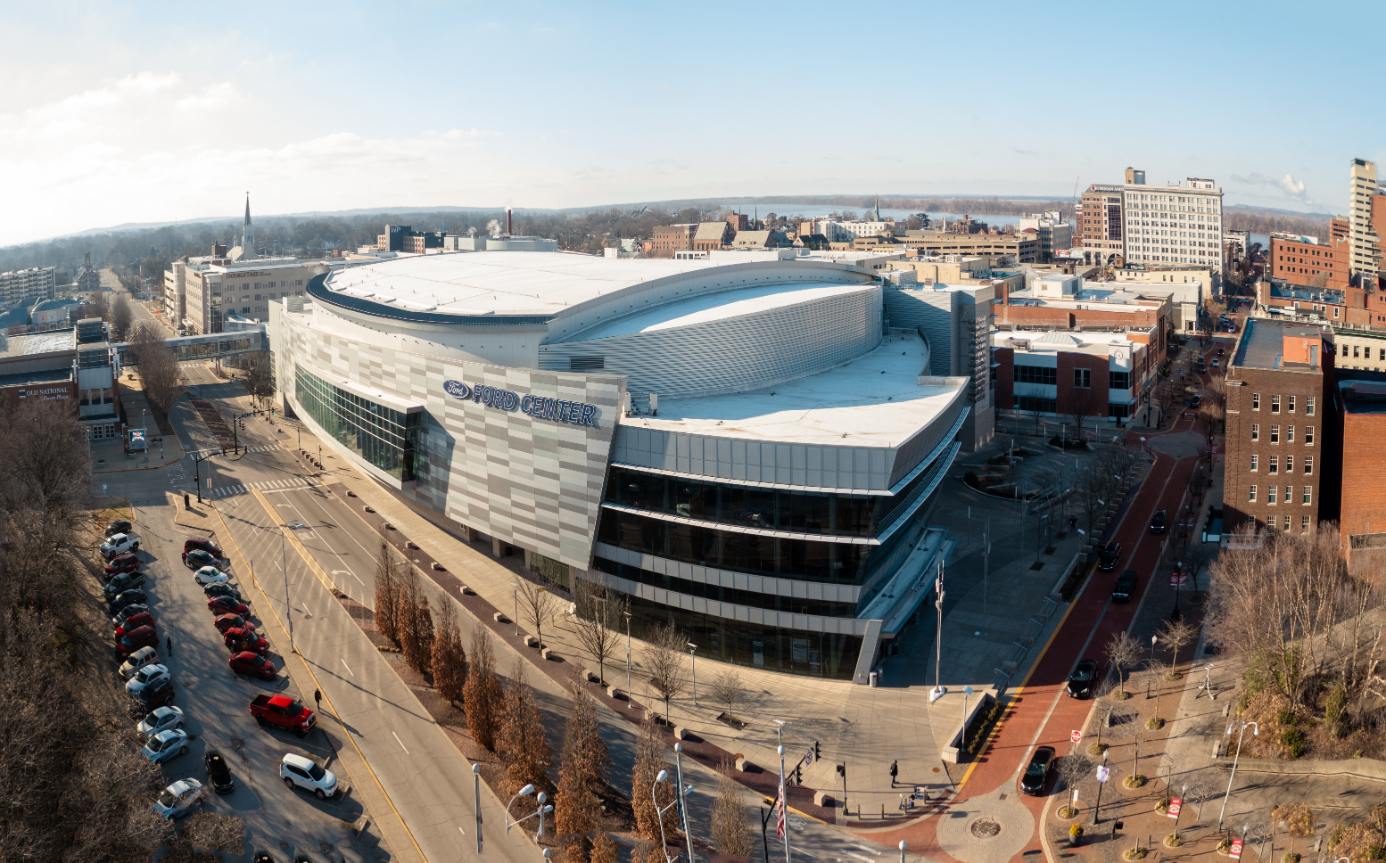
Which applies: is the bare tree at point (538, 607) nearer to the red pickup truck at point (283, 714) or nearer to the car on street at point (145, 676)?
the red pickup truck at point (283, 714)

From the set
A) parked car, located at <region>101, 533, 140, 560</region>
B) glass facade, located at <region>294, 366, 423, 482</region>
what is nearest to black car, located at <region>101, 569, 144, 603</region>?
parked car, located at <region>101, 533, 140, 560</region>

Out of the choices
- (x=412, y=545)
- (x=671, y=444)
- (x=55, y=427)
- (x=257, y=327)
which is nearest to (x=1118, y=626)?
(x=671, y=444)

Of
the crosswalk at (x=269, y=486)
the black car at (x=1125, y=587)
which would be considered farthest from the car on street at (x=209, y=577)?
the black car at (x=1125, y=587)

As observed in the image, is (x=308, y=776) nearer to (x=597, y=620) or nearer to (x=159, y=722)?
(x=159, y=722)

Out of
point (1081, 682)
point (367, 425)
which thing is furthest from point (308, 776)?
point (1081, 682)

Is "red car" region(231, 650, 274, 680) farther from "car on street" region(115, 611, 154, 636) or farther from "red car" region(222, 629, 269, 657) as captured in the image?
"car on street" region(115, 611, 154, 636)

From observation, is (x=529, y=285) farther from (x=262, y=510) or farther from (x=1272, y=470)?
(x=1272, y=470)

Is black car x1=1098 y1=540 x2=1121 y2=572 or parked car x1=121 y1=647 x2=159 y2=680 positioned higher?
black car x1=1098 y1=540 x2=1121 y2=572
